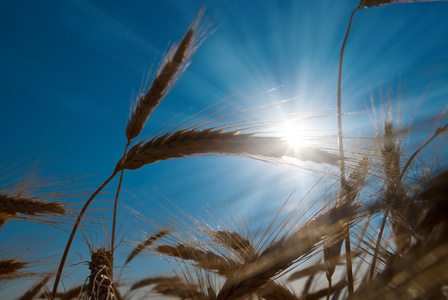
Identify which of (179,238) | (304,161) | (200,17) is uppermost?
(200,17)


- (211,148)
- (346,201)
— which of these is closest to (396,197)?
(346,201)

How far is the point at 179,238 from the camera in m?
1.44

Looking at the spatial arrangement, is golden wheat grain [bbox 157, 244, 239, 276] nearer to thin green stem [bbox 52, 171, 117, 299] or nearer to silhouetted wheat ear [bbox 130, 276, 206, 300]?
silhouetted wheat ear [bbox 130, 276, 206, 300]

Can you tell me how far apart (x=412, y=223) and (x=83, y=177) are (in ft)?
5.69

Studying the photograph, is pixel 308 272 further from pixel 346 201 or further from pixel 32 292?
pixel 32 292

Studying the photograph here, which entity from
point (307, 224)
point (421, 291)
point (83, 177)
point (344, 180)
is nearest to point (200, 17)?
point (83, 177)

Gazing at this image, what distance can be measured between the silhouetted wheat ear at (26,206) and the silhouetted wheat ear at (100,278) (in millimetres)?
560

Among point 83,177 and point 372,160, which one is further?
point 83,177

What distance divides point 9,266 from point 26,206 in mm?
490

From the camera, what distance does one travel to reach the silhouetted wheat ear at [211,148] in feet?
4.47

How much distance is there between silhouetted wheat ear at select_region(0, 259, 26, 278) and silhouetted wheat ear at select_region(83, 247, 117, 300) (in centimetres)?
91

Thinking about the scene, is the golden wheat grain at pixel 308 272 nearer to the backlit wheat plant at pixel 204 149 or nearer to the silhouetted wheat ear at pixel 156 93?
the backlit wheat plant at pixel 204 149

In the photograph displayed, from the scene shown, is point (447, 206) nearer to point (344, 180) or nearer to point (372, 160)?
point (372, 160)

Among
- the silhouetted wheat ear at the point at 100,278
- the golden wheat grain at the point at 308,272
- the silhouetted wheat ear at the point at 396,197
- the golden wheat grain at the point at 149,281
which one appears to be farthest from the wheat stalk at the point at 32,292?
the silhouetted wheat ear at the point at 396,197
